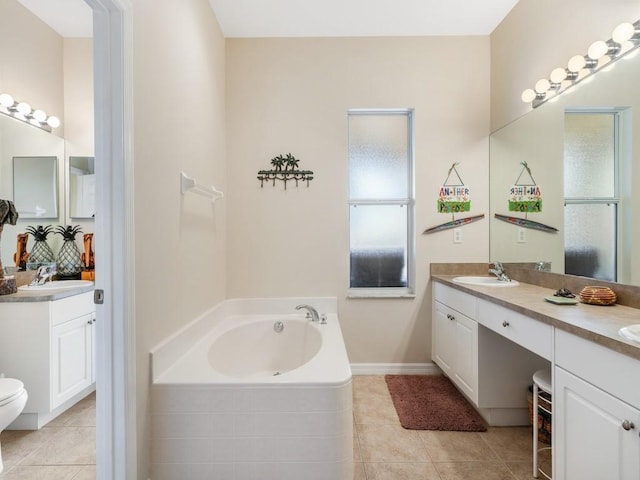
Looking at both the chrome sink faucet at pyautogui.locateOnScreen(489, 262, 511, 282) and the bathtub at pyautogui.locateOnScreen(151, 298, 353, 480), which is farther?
the chrome sink faucet at pyautogui.locateOnScreen(489, 262, 511, 282)

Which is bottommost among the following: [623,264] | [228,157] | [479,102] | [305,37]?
[623,264]

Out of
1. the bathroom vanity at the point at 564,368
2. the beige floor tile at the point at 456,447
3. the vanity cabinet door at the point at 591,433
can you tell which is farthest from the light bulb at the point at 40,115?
the vanity cabinet door at the point at 591,433

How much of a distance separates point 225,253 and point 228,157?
2.64 feet

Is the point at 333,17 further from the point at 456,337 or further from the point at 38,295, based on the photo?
the point at 38,295

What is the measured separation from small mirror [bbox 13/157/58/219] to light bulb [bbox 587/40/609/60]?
356 centimetres

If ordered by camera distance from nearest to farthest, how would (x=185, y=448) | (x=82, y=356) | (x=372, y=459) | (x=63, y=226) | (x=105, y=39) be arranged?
(x=105, y=39) → (x=185, y=448) → (x=372, y=459) → (x=82, y=356) → (x=63, y=226)

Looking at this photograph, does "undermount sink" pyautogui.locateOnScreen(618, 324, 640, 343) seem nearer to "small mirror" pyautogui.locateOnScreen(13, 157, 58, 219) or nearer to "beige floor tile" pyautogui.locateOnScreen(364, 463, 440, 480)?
"beige floor tile" pyautogui.locateOnScreen(364, 463, 440, 480)

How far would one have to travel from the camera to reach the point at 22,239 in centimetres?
237

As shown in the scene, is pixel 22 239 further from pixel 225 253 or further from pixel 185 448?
pixel 185 448

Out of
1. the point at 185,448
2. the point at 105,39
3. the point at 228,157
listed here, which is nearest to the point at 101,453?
the point at 185,448

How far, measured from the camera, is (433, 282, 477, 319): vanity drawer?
2.10 metres

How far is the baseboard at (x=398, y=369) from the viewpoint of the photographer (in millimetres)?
2770

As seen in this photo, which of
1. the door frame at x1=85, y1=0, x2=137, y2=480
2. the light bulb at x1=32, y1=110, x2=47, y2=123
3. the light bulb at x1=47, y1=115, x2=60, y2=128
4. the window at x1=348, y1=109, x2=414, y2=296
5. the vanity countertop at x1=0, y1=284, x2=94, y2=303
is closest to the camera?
the door frame at x1=85, y1=0, x2=137, y2=480

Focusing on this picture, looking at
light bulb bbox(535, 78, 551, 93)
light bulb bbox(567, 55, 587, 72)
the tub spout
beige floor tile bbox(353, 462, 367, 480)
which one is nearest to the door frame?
beige floor tile bbox(353, 462, 367, 480)
